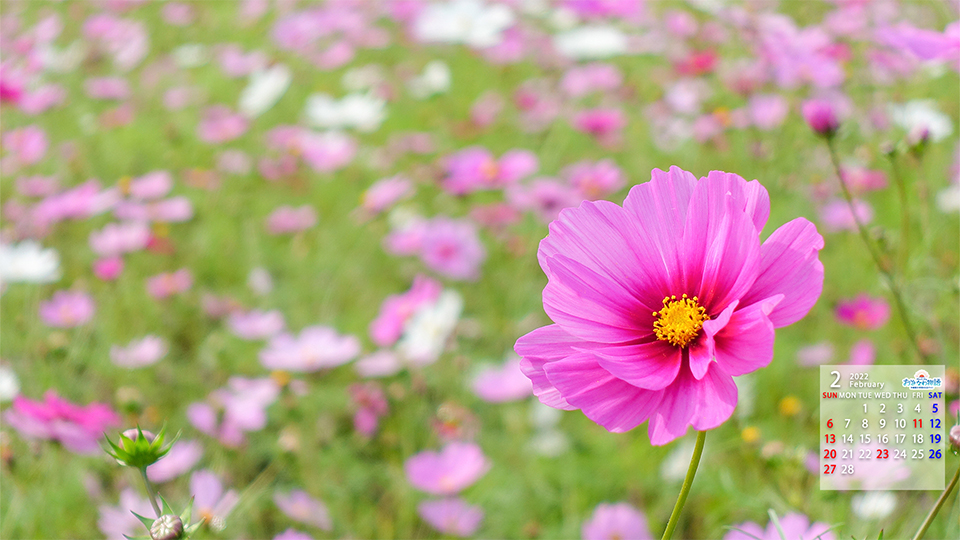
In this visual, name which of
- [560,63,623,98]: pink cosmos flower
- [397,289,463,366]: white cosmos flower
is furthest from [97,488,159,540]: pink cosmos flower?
[560,63,623,98]: pink cosmos flower

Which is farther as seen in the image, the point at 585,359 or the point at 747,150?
the point at 747,150

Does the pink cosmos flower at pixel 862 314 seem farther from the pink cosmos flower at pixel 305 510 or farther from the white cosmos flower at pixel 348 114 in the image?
the white cosmos flower at pixel 348 114

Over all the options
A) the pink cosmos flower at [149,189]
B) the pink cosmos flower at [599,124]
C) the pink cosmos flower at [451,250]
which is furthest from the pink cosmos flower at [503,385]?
the pink cosmos flower at [149,189]

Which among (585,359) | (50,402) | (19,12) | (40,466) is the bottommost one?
(19,12)

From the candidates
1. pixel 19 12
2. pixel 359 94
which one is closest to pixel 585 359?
pixel 359 94

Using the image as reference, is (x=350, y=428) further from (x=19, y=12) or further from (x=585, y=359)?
(x=19, y=12)

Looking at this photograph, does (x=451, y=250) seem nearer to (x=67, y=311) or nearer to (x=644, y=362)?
(x=67, y=311)
